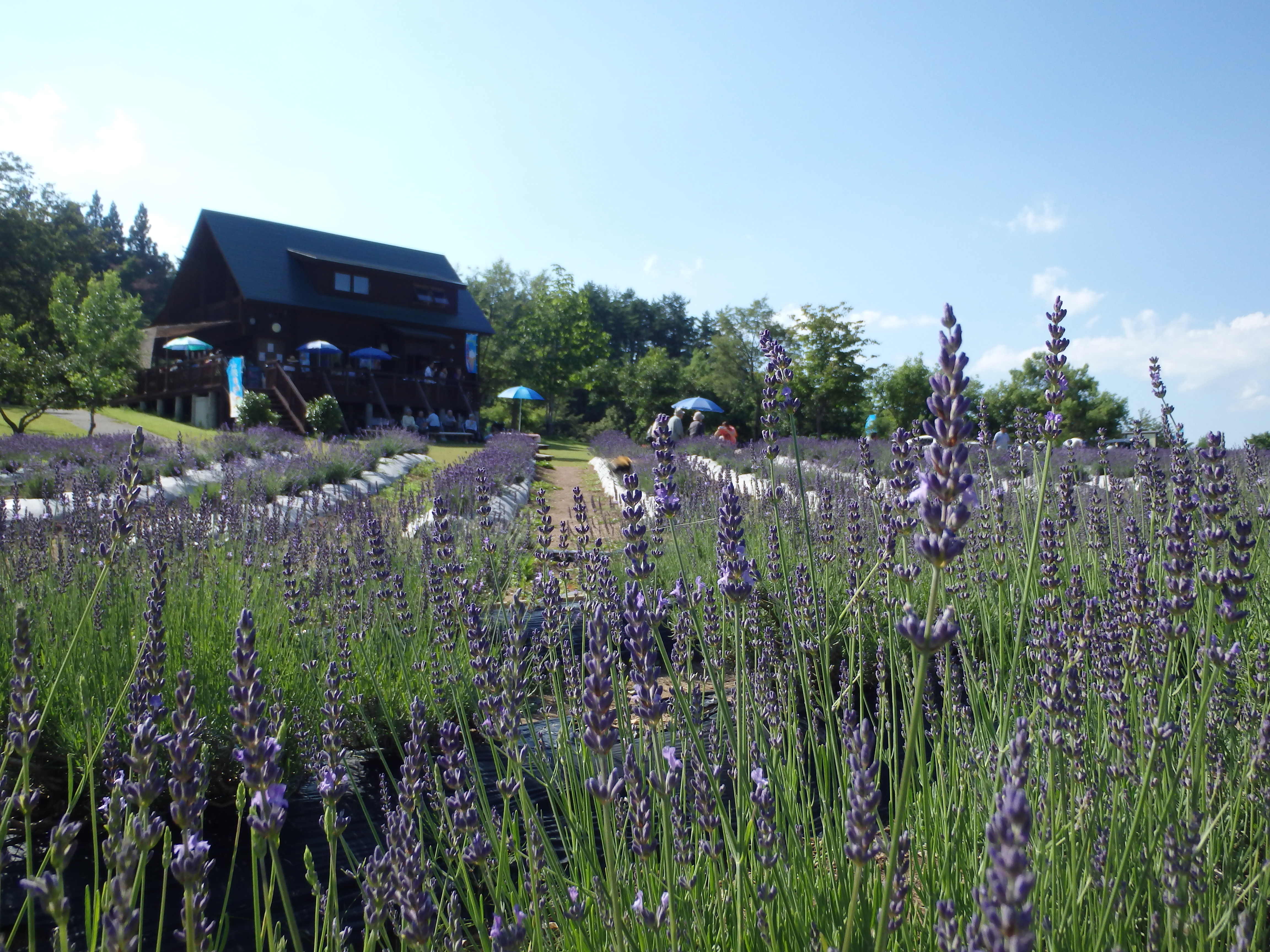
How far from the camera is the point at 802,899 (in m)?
1.59

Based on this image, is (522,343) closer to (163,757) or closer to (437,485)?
(437,485)

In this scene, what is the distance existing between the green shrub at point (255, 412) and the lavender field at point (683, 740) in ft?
58.9

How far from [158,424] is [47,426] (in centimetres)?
253

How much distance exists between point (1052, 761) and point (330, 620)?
133 inches

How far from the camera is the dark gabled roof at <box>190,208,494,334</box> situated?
27.9 metres

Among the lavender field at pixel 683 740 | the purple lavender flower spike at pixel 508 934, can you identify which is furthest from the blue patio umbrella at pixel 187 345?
the purple lavender flower spike at pixel 508 934

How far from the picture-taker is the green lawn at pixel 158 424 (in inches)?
723

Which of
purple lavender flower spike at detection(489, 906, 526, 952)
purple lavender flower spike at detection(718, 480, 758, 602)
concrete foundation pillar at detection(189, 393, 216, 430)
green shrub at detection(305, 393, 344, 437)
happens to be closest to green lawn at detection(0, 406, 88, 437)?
concrete foundation pillar at detection(189, 393, 216, 430)

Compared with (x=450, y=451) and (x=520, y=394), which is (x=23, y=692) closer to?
(x=450, y=451)

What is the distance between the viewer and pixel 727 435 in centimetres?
2031

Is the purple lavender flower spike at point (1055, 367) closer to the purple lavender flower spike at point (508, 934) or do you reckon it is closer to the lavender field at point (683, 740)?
the lavender field at point (683, 740)

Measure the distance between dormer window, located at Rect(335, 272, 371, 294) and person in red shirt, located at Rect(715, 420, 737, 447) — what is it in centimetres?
1730

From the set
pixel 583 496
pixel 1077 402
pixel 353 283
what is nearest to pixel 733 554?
pixel 583 496

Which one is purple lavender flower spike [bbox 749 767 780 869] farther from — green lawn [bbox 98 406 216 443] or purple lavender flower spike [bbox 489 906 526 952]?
green lawn [bbox 98 406 216 443]
